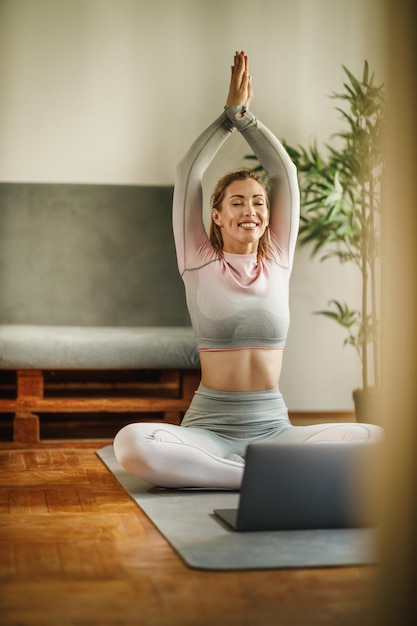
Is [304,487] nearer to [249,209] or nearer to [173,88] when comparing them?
[249,209]

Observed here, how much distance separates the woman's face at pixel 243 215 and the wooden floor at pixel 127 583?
798 millimetres

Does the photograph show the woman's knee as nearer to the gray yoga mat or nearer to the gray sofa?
the gray yoga mat

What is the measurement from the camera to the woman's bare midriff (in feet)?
7.81

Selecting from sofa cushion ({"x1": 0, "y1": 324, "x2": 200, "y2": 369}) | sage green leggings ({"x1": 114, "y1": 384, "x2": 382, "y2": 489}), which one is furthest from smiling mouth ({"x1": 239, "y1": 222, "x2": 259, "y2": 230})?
sofa cushion ({"x1": 0, "y1": 324, "x2": 200, "y2": 369})

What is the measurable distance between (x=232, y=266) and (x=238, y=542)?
0.90 meters

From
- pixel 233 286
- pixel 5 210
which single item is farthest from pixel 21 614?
pixel 5 210

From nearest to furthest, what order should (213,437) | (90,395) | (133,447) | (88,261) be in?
1. (133,447)
2. (213,437)
3. (90,395)
4. (88,261)

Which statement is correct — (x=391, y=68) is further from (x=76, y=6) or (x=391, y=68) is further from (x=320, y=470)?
(x=76, y=6)

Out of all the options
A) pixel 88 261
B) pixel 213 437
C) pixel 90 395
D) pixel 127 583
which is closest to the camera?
pixel 127 583

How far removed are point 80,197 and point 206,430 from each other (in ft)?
6.18

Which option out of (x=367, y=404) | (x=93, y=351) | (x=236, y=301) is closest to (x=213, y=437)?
(x=236, y=301)

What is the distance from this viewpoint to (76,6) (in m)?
3.95

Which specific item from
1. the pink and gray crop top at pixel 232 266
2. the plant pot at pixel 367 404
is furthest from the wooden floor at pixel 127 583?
the plant pot at pixel 367 404

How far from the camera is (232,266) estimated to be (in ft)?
8.10
